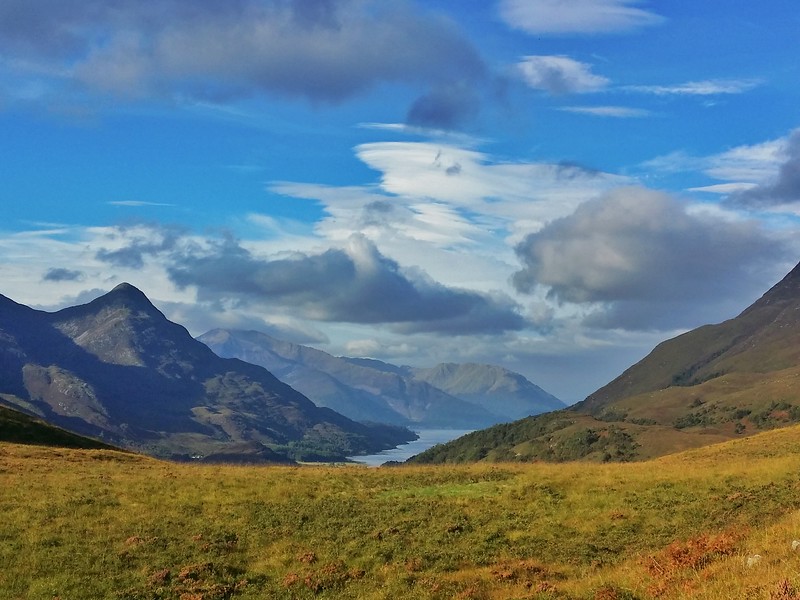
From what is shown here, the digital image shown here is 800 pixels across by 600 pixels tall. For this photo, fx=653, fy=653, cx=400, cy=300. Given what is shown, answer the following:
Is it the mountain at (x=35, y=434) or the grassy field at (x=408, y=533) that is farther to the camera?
the mountain at (x=35, y=434)

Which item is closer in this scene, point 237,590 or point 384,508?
point 237,590

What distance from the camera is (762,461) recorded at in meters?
44.4

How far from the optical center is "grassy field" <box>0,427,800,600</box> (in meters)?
23.9

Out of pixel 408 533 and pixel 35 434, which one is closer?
pixel 408 533

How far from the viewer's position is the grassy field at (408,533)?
78.3 feet

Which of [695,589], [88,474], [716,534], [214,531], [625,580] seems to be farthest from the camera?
[88,474]

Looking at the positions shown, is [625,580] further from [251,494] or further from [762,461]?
[762,461]

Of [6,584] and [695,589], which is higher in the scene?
[695,589]

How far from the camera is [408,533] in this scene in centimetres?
3231

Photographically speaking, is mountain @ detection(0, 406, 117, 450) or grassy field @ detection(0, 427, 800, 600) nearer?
grassy field @ detection(0, 427, 800, 600)

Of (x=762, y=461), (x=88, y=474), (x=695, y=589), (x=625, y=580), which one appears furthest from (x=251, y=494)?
(x=762, y=461)

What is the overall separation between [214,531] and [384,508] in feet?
31.3

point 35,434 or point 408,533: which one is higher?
point 35,434

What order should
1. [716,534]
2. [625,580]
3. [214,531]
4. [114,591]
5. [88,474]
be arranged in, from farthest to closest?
[88,474] → [214,531] → [716,534] → [114,591] → [625,580]
